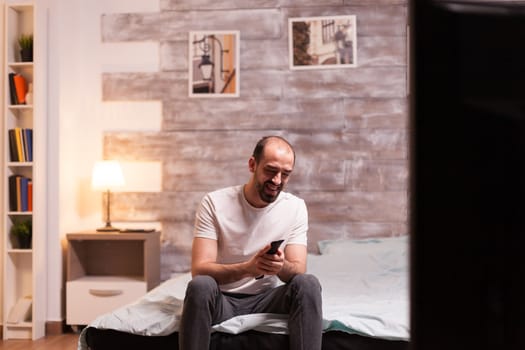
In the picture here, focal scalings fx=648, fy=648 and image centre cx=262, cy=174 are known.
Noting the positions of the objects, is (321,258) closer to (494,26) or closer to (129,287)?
(129,287)

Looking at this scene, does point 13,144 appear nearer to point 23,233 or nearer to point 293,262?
point 23,233

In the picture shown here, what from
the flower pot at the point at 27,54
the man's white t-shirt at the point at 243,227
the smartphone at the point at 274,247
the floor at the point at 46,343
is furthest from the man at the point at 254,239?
the flower pot at the point at 27,54

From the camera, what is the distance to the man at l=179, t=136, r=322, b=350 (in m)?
2.18

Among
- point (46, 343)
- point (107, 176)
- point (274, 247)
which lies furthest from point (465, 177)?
point (107, 176)

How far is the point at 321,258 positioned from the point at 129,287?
47.4 inches

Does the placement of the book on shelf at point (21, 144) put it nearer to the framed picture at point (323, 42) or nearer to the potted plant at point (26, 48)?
the potted plant at point (26, 48)

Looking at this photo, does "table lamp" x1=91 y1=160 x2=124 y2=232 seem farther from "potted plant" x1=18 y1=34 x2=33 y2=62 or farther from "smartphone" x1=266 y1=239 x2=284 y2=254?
"smartphone" x1=266 y1=239 x2=284 y2=254

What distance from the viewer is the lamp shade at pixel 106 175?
414cm

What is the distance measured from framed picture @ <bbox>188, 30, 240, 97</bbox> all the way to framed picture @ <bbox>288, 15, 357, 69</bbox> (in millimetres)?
402

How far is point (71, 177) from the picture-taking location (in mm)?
4160

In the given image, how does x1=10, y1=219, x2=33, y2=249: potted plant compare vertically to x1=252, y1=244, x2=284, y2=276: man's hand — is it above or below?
below

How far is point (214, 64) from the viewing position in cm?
448

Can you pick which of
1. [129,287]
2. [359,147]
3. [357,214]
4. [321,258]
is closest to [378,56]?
[359,147]

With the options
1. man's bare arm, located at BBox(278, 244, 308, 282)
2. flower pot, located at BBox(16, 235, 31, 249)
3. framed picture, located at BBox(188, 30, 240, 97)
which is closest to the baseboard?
flower pot, located at BBox(16, 235, 31, 249)
